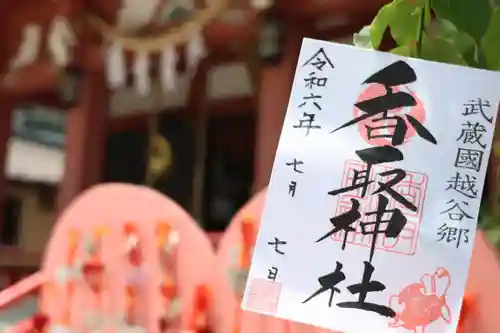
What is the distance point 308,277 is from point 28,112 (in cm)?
184

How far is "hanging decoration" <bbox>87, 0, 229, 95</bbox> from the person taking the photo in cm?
152

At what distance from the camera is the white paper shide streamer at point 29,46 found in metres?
1.82

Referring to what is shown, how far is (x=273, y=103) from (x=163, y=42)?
361 mm

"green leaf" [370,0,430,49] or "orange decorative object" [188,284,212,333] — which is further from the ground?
"green leaf" [370,0,430,49]

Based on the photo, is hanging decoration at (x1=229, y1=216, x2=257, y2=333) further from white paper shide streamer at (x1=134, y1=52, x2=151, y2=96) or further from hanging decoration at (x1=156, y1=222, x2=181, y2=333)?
white paper shide streamer at (x1=134, y1=52, x2=151, y2=96)

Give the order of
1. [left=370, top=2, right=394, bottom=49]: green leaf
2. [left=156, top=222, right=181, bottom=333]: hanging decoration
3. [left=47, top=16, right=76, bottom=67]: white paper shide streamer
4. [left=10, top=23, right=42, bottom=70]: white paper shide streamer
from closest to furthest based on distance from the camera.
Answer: [left=370, top=2, right=394, bottom=49]: green leaf < [left=156, top=222, right=181, bottom=333]: hanging decoration < [left=47, top=16, right=76, bottom=67]: white paper shide streamer < [left=10, top=23, right=42, bottom=70]: white paper shide streamer

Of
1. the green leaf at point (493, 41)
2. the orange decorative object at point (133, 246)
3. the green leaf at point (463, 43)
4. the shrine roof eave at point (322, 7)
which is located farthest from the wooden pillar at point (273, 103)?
the green leaf at point (493, 41)

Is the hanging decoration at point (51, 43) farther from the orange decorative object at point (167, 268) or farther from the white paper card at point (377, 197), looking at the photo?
the white paper card at point (377, 197)

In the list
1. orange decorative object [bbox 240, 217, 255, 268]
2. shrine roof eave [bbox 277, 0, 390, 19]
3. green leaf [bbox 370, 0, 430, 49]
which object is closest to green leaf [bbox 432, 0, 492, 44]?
green leaf [bbox 370, 0, 430, 49]

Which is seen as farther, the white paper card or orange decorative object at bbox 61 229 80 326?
orange decorative object at bbox 61 229 80 326

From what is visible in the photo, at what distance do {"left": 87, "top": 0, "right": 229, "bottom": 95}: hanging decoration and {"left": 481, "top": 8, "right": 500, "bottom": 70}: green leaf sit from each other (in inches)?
35.0

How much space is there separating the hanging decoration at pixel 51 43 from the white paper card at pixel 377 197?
1214 millimetres

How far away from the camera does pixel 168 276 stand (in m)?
1.05

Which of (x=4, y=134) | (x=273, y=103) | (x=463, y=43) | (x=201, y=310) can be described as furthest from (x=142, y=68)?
(x=463, y=43)
